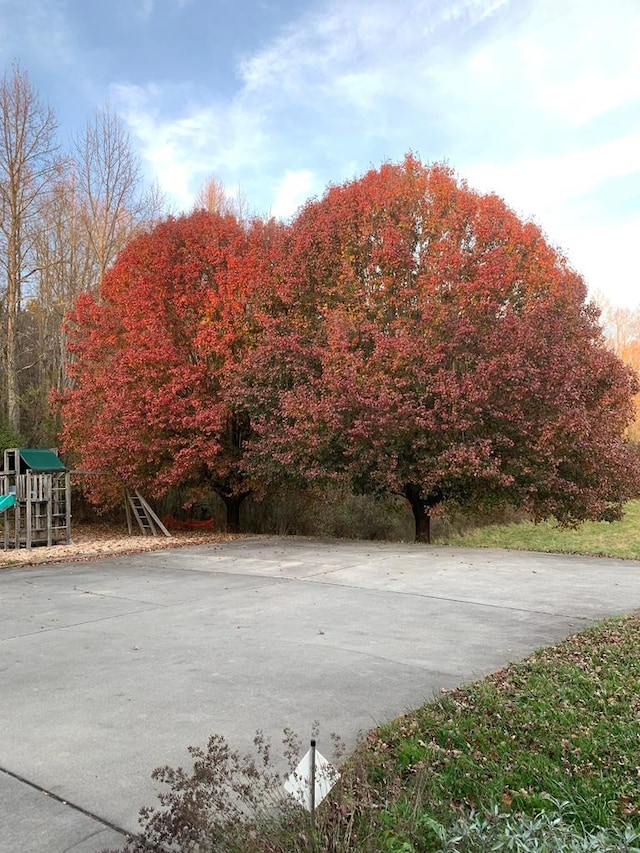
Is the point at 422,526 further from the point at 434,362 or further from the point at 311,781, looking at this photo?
the point at 311,781

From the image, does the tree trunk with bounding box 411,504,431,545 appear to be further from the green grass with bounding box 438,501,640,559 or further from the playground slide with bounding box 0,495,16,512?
the playground slide with bounding box 0,495,16,512

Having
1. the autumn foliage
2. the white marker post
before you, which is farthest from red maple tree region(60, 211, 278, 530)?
the white marker post

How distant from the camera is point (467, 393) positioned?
11508 mm

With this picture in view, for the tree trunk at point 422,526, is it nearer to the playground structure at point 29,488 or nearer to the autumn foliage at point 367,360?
the autumn foliage at point 367,360

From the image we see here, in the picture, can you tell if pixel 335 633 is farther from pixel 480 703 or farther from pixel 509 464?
pixel 509 464

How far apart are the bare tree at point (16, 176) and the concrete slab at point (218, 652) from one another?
12.7 meters

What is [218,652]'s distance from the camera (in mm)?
5148

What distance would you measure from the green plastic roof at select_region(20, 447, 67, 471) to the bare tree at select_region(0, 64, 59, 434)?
22.0 ft

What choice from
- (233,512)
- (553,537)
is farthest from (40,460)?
(553,537)

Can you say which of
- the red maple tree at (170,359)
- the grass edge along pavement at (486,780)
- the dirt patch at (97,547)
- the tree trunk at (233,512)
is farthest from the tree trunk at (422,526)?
the grass edge along pavement at (486,780)

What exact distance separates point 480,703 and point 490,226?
39.5ft

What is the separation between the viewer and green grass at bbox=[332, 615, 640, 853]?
97.5 inches

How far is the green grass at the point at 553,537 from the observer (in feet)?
58.1

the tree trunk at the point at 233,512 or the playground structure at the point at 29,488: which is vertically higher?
the playground structure at the point at 29,488
